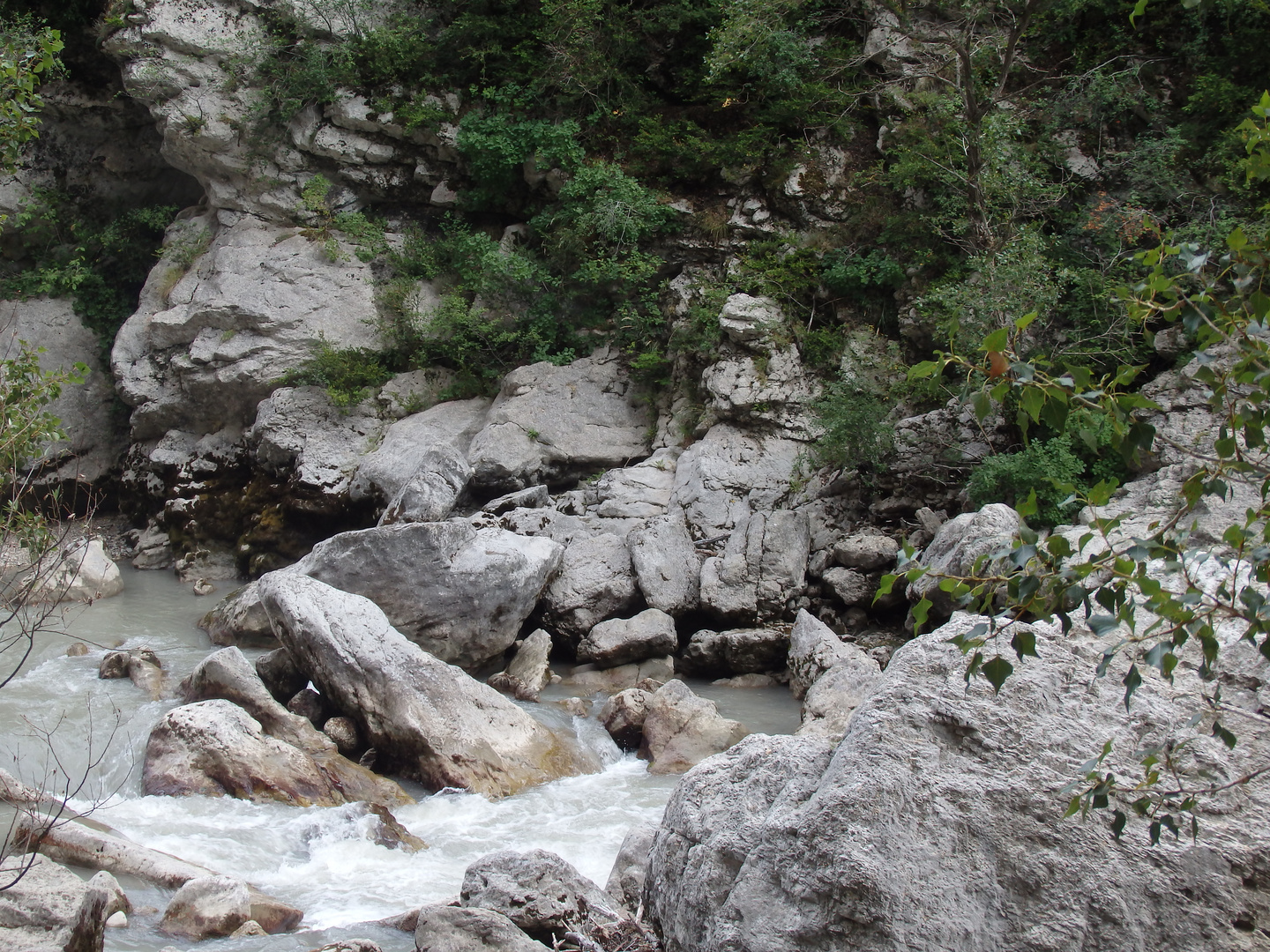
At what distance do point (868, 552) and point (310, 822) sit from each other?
668cm

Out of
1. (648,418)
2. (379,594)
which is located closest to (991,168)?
(648,418)

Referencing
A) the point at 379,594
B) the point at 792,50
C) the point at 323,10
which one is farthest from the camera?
the point at 323,10

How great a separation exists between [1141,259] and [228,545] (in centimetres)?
1512

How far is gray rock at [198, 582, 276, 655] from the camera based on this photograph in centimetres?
1030

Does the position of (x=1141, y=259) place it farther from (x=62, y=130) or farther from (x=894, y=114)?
(x=62, y=130)

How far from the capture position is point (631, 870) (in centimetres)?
468

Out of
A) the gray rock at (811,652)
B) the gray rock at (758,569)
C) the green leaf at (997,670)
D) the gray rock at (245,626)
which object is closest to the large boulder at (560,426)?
the gray rock at (758,569)

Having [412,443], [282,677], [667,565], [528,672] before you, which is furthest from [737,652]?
[412,443]

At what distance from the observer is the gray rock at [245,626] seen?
1030 cm

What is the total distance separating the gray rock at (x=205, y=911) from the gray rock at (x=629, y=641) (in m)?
5.04

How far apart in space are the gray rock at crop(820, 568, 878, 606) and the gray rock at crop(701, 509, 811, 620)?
408 millimetres

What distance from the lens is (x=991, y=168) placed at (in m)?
11.2

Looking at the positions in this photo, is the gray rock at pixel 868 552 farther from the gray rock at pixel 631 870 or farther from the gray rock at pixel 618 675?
the gray rock at pixel 631 870

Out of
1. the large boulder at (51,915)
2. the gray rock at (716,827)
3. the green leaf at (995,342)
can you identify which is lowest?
the large boulder at (51,915)
